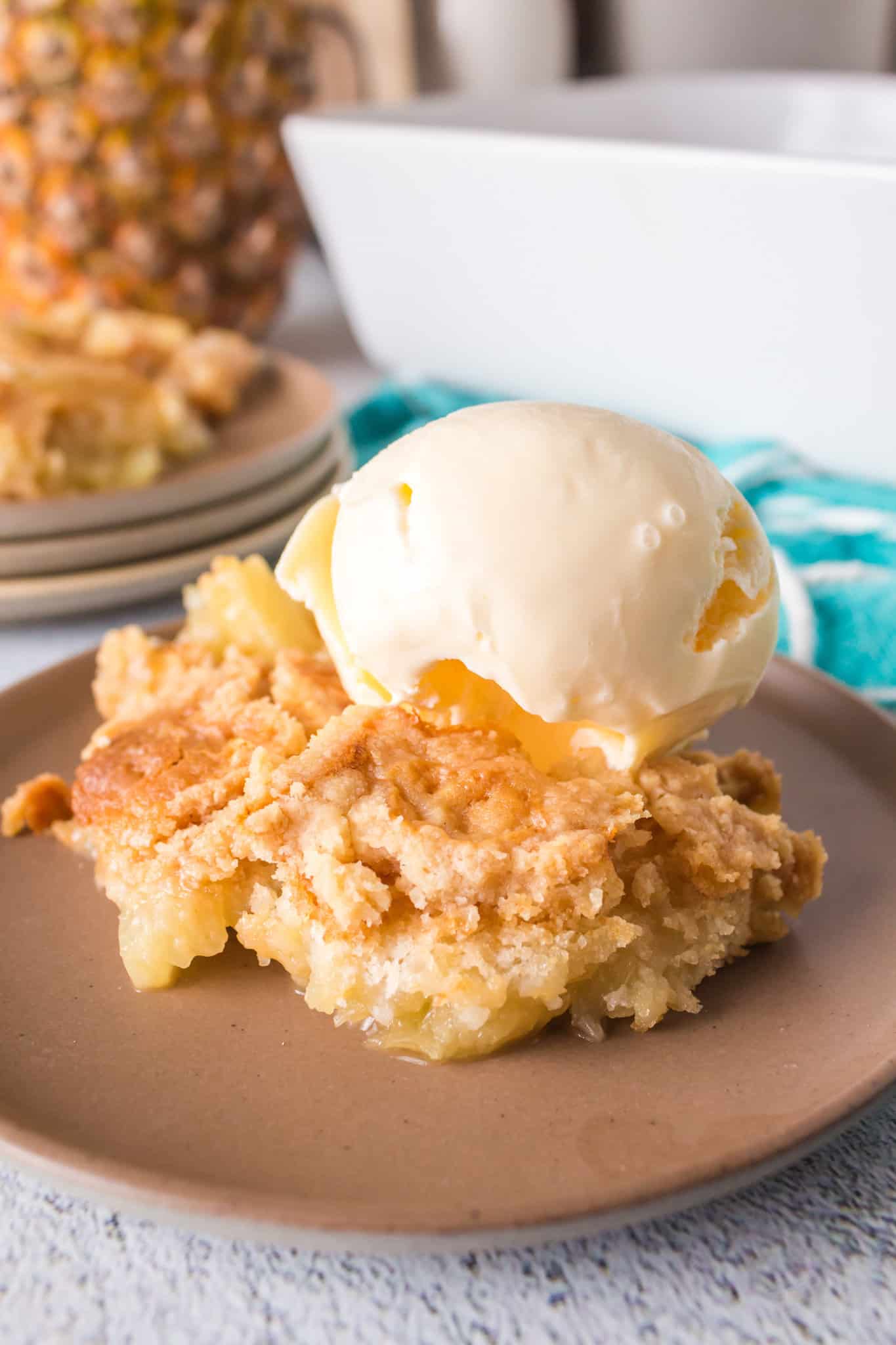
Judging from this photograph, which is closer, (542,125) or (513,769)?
(513,769)

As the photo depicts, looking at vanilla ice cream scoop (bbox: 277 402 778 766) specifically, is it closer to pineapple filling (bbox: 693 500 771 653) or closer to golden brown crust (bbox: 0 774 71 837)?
pineapple filling (bbox: 693 500 771 653)

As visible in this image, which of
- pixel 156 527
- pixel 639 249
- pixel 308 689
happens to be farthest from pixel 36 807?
pixel 639 249

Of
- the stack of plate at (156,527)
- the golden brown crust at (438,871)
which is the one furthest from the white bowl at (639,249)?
the golden brown crust at (438,871)

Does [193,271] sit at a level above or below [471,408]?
below

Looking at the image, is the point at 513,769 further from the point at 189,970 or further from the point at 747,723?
the point at 747,723

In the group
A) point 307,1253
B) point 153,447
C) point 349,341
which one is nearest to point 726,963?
point 307,1253

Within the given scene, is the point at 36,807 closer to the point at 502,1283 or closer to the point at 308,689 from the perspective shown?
the point at 308,689
